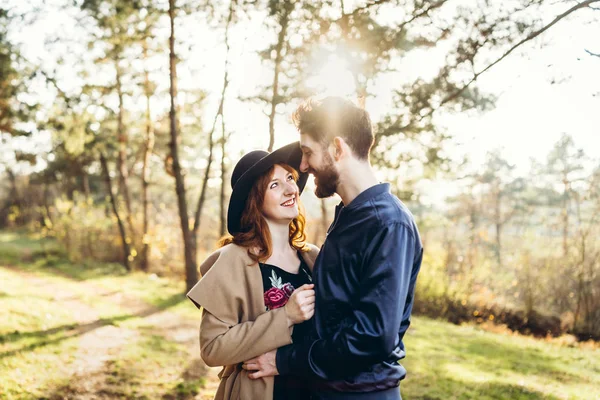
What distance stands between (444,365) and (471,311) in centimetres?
456

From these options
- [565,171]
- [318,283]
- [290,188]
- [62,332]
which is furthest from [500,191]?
[318,283]

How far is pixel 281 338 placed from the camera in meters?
1.95

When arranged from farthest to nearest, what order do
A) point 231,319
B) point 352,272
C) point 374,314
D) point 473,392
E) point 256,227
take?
point 473,392
point 256,227
point 231,319
point 352,272
point 374,314

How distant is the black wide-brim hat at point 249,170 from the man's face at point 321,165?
0.29 m

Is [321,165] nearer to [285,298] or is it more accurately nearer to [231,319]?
[285,298]

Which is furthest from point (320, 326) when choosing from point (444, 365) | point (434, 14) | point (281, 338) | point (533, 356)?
point (533, 356)

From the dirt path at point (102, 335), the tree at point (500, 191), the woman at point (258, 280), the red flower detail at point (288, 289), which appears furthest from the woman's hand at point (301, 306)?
the tree at point (500, 191)

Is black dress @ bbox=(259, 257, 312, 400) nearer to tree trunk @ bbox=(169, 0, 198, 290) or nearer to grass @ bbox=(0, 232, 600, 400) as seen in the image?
grass @ bbox=(0, 232, 600, 400)

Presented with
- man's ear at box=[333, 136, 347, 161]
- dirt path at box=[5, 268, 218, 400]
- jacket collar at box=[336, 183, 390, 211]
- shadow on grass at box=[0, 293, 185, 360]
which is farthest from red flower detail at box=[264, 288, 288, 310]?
shadow on grass at box=[0, 293, 185, 360]

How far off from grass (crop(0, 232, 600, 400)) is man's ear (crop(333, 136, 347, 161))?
139 inches

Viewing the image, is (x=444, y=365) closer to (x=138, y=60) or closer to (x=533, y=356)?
(x=533, y=356)

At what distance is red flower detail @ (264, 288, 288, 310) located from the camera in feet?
7.10

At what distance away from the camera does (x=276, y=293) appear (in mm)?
2182

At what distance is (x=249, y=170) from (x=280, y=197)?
8.0 inches
